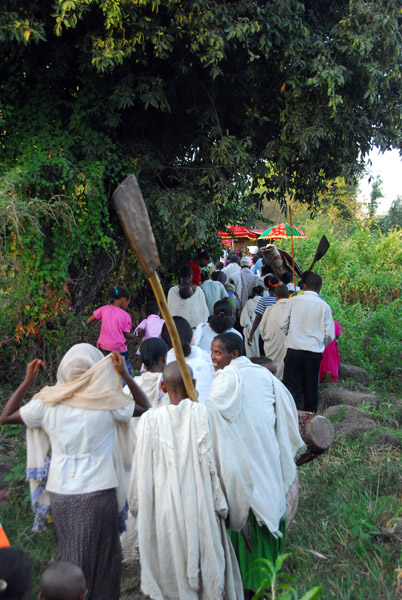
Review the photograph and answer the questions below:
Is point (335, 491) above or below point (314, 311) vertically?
below

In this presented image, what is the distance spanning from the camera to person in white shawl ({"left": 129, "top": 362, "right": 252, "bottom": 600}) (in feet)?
10.0

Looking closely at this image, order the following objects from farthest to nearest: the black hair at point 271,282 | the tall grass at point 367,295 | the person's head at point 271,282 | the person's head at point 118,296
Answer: the tall grass at point 367,295, the black hair at point 271,282, the person's head at point 271,282, the person's head at point 118,296

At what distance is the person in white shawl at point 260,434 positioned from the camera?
3.39 meters

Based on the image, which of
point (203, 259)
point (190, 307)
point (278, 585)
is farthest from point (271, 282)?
point (278, 585)

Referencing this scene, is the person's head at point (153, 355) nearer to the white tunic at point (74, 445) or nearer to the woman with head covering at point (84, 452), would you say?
the woman with head covering at point (84, 452)

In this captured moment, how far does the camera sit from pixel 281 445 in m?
3.72

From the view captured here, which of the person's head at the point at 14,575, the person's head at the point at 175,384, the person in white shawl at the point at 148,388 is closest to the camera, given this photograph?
the person's head at the point at 14,575

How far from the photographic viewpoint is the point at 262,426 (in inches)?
140

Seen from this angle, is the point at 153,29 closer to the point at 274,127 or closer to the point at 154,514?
the point at 274,127

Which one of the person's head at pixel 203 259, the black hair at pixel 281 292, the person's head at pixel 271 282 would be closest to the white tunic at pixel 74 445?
the black hair at pixel 281 292

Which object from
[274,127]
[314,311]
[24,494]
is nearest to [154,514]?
[24,494]

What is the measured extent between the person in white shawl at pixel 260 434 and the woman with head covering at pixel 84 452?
610 millimetres

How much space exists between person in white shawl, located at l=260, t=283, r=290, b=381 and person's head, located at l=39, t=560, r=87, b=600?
5440 millimetres

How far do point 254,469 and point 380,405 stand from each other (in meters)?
4.78
